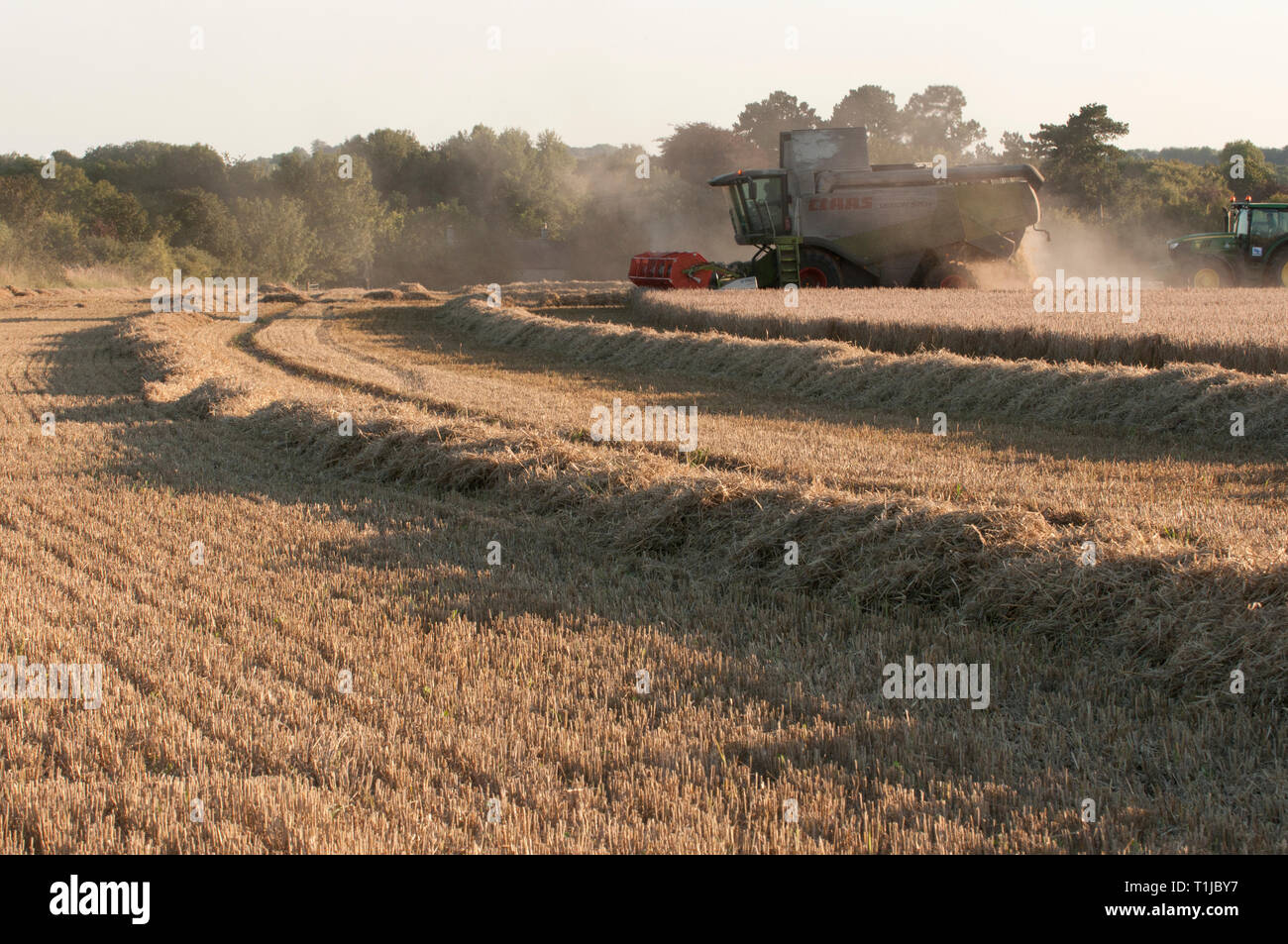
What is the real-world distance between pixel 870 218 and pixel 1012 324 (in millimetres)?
13175

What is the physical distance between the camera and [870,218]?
28719 millimetres

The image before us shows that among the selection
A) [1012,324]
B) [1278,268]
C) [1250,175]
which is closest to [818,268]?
[1278,268]

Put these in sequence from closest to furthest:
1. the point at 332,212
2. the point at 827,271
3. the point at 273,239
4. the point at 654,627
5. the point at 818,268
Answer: the point at 654,627 < the point at 818,268 < the point at 827,271 < the point at 273,239 < the point at 332,212

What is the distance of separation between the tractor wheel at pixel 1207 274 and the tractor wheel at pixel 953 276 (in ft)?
20.8

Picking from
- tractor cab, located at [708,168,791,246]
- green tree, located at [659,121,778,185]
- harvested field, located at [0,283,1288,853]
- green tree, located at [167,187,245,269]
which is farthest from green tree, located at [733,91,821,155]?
harvested field, located at [0,283,1288,853]

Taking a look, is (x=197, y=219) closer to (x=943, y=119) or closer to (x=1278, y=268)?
(x=1278, y=268)

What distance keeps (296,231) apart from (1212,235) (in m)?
50.7

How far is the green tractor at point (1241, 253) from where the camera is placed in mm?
27812

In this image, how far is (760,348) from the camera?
686 inches

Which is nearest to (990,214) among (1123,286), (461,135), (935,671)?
(1123,286)

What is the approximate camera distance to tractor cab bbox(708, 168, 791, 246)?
95.5 feet

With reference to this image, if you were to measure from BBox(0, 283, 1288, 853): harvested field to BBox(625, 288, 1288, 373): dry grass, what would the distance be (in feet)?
6.82

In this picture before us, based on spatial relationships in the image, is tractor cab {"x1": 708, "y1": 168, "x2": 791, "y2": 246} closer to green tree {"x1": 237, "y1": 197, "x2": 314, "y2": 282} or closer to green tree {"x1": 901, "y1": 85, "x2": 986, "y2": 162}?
green tree {"x1": 237, "y1": 197, "x2": 314, "y2": 282}

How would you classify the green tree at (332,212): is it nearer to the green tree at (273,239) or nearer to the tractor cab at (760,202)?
the green tree at (273,239)
